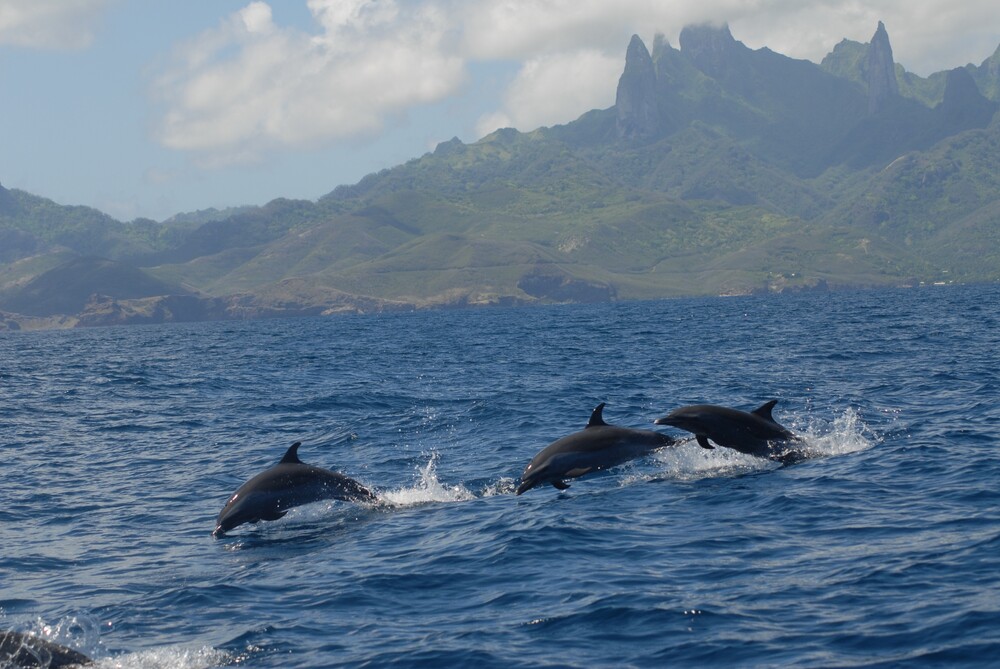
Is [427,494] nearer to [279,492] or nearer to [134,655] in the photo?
[279,492]

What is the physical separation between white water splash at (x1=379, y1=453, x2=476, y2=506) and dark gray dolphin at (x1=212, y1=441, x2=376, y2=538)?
4.96ft

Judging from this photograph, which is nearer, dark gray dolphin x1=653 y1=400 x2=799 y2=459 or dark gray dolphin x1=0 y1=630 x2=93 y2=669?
dark gray dolphin x1=0 y1=630 x2=93 y2=669

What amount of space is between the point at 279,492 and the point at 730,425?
339 inches

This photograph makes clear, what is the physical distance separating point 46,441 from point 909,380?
28.0 meters

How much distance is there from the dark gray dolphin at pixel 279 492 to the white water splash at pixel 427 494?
4.96 feet

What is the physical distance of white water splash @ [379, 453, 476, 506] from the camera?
2212 centimetres

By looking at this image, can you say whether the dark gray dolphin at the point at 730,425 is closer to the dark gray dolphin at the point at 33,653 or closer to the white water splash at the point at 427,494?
the white water splash at the point at 427,494

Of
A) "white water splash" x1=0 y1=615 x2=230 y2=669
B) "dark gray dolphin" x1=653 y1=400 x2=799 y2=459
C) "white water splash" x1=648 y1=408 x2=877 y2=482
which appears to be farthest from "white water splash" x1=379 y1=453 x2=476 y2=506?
"white water splash" x1=0 y1=615 x2=230 y2=669

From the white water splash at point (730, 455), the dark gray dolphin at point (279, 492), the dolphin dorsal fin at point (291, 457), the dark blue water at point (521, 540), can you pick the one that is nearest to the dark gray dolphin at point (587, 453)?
the dark blue water at point (521, 540)

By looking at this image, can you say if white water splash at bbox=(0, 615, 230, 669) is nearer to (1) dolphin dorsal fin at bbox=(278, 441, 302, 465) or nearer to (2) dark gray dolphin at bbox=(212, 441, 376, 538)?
(2) dark gray dolphin at bbox=(212, 441, 376, 538)

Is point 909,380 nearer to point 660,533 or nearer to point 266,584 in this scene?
point 660,533

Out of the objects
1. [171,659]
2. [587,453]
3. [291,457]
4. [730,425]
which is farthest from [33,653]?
[730,425]

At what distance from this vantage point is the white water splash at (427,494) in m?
22.1

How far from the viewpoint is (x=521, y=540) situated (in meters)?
17.9
